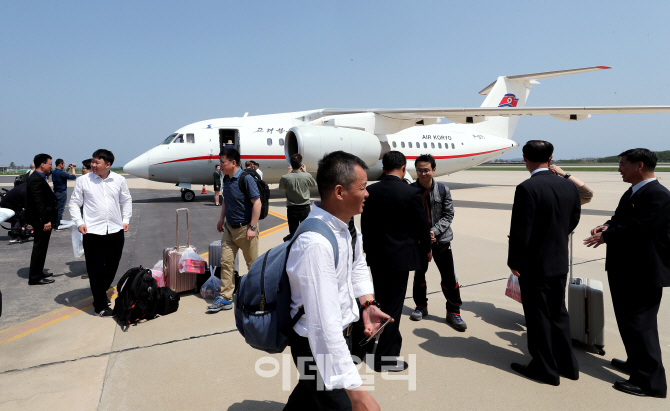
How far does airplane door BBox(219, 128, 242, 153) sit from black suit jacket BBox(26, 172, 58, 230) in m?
9.91

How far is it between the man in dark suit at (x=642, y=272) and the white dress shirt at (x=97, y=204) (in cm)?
490

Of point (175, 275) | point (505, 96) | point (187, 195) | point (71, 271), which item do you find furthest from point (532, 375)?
point (505, 96)

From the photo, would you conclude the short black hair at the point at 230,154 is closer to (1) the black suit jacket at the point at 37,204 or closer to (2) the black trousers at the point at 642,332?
(1) the black suit jacket at the point at 37,204

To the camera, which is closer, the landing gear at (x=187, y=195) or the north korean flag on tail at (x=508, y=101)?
the landing gear at (x=187, y=195)

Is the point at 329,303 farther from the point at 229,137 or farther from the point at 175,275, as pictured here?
the point at 229,137

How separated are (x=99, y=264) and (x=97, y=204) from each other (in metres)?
0.68

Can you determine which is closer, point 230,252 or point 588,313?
point 588,313

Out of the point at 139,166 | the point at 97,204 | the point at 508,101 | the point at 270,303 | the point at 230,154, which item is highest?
the point at 508,101

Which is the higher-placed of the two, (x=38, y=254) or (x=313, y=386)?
(x=313, y=386)

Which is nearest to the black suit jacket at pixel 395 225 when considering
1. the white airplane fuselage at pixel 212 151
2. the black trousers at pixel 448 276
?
the black trousers at pixel 448 276

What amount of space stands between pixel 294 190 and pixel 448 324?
11.6ft

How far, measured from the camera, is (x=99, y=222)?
15.4ft

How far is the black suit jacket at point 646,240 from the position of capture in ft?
10.2

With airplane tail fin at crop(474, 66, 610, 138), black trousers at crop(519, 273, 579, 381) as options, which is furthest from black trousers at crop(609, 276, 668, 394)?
airplane tail fin at crop(474, 66, 610, 138)
